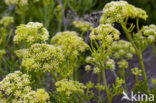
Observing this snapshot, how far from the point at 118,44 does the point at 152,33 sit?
17.8 inches

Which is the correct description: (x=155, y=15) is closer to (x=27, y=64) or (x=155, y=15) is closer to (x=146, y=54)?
(x=146, y=54)

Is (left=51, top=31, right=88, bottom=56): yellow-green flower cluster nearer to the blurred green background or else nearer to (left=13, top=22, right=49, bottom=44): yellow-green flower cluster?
(left=13, top=22, right=49, bottom=44): yellow-green flower cluster

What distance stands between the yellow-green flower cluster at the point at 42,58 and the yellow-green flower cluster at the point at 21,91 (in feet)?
0.37

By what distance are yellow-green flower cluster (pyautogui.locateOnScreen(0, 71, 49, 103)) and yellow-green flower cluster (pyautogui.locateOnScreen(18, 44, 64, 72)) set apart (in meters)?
0.11

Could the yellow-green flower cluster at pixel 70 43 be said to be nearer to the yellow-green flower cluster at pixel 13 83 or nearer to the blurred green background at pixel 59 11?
the yellow-green flower cluster at pixel 13 83

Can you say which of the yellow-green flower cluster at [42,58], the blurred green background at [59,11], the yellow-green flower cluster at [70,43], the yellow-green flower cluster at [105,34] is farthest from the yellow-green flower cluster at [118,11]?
the blurred green background at [59,11]

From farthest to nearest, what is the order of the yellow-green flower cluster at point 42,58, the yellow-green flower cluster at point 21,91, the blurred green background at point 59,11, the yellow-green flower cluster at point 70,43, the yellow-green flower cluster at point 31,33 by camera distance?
the blurred green background at point 59,11, the yellow-green flower cluster at point 70,43, the yellow-green flower cluster at point 31,33, the yellow-green flower cluster at point 42,58, the yellow-green flower cluster at point 21,91

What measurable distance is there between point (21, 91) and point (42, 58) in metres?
0.30

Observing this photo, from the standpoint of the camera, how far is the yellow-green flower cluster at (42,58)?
57.5 inches

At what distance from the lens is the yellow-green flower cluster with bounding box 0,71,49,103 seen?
1.29 meters

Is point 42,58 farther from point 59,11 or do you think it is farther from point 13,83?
point 59,11

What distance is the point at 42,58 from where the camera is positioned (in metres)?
1.48

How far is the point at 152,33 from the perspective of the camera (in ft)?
5.98

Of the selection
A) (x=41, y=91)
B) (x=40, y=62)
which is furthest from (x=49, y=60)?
(x=41, y=91)
